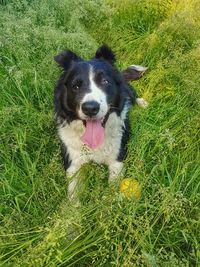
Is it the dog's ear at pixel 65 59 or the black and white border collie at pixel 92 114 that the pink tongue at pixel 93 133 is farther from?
the dog's ear at pixel 65 59

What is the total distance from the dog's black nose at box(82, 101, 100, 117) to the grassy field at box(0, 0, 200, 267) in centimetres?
41

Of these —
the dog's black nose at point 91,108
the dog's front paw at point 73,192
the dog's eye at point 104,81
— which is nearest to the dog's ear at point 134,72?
the dog's eye at point 104,81

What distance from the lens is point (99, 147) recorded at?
377cm

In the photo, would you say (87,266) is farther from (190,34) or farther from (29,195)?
(190,34)

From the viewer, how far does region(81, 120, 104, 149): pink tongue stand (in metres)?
3.54

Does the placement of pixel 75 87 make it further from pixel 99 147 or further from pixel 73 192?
pixel 73 192

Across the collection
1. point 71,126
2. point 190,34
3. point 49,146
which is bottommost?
point 49,146

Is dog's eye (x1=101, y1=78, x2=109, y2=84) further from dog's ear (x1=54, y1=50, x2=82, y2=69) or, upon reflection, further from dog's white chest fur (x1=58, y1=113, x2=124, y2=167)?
dog's ear (x1=54, y1=50, x2=82, y2=69)

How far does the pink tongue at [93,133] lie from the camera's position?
3543 millimetres

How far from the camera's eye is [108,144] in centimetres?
381

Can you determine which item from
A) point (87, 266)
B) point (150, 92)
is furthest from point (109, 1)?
point (87, 266)

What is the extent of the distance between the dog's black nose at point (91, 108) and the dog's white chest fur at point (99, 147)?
0.36 m

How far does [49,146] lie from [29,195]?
71 cm

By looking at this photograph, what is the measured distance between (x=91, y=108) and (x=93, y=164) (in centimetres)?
50
